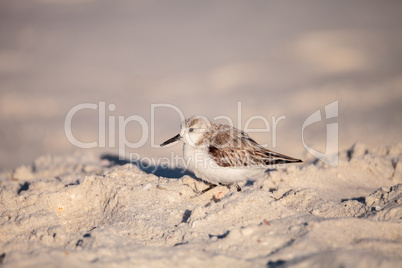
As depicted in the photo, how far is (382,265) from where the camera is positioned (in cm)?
276

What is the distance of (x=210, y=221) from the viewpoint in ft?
12.7

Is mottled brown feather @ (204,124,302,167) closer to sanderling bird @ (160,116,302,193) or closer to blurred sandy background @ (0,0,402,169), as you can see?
sanderling bird @ (160,116,302,193)

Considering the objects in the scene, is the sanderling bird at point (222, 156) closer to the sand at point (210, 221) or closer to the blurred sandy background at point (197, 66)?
the sand at point (210, 221)

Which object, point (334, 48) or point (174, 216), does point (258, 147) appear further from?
point (334, 48)

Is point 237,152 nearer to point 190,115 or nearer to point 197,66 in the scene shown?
point 190,115

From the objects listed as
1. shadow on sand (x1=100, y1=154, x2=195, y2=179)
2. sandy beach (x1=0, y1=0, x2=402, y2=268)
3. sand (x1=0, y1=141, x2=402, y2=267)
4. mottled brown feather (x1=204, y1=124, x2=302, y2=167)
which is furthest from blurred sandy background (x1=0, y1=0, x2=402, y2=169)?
mottled brown feather (x1=204, y1=124, x2=302, y2=167)

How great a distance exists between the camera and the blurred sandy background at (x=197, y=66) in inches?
305

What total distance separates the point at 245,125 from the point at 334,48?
337 centimetres

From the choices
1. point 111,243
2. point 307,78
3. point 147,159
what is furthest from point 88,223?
point 307,78

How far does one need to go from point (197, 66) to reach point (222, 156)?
470 centimetres

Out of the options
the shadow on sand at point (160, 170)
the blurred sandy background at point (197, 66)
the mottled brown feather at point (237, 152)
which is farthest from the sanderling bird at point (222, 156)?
the blurred sandy background at point (197, 66)

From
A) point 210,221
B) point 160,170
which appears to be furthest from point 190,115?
point 210,221

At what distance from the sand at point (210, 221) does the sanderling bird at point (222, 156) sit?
29 centimetres

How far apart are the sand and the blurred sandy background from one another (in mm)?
1505
